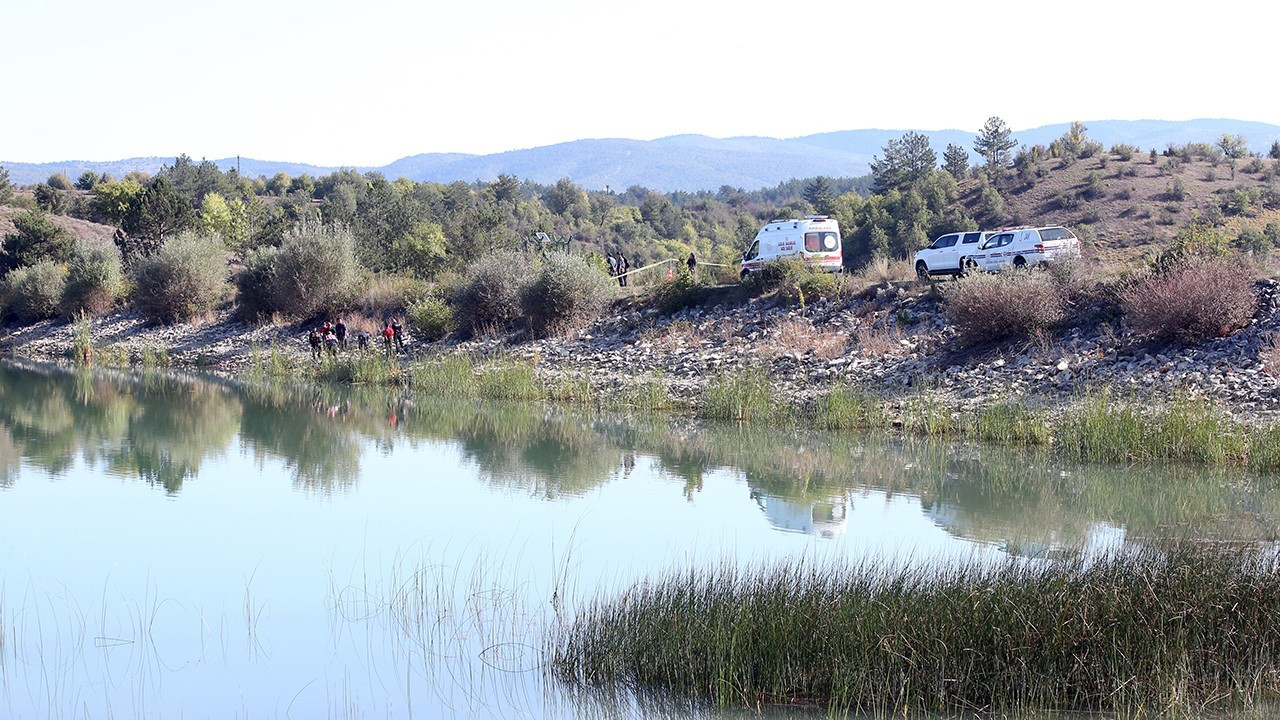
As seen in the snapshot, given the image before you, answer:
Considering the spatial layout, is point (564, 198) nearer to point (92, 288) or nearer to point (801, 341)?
point (92, 288)

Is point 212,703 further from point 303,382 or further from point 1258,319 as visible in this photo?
Answer: point 303,382

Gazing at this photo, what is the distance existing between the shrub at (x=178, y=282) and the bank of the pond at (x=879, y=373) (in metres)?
8.87

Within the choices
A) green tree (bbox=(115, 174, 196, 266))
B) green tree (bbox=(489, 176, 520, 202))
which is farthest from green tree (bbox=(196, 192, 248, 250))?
green tree (bbox=(489, 176, 520, 202))

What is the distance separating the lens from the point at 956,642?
902cm

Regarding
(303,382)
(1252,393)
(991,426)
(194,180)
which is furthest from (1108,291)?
(194,180)

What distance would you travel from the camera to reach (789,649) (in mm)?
9039

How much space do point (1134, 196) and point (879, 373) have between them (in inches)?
1854

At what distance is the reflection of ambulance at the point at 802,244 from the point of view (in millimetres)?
38375

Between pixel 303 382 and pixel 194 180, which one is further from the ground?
pixel 194 180

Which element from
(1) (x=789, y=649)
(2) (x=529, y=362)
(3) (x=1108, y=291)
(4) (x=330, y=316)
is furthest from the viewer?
(4) (x=330, y=316)

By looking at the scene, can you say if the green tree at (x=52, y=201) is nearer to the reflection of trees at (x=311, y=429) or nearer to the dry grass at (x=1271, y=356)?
the reflection of trees at (x=311, y=429)

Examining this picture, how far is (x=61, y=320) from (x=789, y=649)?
55726 millimetres

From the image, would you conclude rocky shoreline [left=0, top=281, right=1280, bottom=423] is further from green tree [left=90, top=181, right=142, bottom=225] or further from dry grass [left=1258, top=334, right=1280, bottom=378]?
green tree [left=90, top=181, right=142, bottom=225]

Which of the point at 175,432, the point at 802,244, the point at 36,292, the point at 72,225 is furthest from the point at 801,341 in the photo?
the point at 72,225
